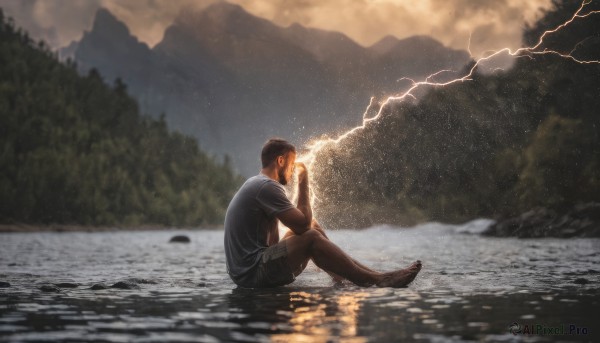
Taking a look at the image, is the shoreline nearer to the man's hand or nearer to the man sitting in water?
the man sitting in water

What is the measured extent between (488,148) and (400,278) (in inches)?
2876

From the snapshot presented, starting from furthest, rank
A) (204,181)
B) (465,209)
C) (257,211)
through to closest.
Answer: (204,181) → (465,209) → (257,211)

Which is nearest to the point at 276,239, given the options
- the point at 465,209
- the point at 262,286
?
the point at 262,286

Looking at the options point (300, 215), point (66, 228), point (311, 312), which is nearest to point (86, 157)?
point (66, 228)

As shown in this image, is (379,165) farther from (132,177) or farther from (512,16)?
(132,177)

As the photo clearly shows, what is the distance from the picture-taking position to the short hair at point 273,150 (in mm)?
10898

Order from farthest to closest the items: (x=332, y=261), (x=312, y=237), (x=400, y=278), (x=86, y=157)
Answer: (x=86, y=157) → (x=400, y=278) → (x=332, y=261) → (x=312, y=237)

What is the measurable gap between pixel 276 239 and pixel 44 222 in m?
108

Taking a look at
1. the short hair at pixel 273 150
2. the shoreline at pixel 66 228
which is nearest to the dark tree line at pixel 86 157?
the shoreline at pixel 66 228

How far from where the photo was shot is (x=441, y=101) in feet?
303

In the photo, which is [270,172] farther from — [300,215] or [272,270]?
[272,270]

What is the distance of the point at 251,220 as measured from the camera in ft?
35.4

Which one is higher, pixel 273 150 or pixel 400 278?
pixel 273 150

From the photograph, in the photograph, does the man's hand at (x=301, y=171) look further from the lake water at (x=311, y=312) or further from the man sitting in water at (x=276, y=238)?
the lake water at (x=311, y=312)
